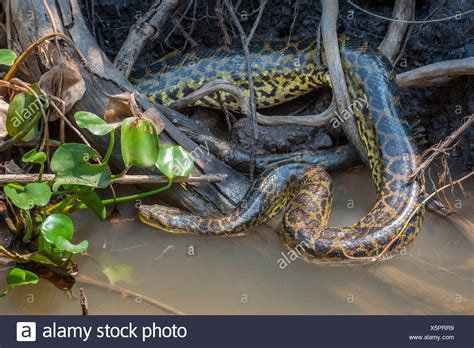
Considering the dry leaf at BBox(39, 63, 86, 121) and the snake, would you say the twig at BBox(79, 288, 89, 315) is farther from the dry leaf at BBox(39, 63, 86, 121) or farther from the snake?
the dry leaf at BBox(39, 63, 86, 121)

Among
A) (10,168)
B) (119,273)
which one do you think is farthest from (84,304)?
(10,168)

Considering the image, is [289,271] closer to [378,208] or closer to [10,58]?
[378,208]

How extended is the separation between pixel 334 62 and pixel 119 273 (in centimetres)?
306

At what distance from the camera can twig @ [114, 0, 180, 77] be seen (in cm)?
780

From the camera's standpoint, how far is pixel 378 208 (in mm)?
6879

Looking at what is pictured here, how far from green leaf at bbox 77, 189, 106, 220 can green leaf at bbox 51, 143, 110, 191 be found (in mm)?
247

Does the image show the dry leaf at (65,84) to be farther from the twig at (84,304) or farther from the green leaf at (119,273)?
the twig at (84,304)

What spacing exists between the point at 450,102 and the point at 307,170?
1.89 meters

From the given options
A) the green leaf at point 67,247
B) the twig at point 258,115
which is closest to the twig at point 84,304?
the green leaf at point 67,247

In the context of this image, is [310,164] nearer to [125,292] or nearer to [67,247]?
[125,292]

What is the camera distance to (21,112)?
628 centimetres

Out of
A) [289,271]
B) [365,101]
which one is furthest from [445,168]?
[289,271]

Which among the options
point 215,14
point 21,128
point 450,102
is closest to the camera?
point 21,128

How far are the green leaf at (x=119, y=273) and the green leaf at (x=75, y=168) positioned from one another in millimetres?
895
